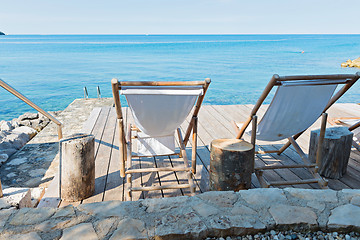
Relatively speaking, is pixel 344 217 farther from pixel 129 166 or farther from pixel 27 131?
pixel 27 131

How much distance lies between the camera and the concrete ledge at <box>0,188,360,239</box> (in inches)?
61.4

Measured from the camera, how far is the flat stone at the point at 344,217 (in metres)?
1.64

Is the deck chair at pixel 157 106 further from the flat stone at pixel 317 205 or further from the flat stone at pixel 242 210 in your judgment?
the flat stone at pixel 317 205

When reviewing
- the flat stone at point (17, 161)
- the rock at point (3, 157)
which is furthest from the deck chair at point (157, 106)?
the rock at point (3, 157)

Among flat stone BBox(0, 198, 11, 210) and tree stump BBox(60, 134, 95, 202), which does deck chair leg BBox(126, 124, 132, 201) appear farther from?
flat stone BBox(0, 198, 11, 210)

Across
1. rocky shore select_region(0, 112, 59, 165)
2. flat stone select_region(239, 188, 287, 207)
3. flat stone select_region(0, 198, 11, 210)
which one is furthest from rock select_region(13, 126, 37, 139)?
flat stone select_region(239, 188, 287, 207)

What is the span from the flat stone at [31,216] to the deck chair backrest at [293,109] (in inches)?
68.5

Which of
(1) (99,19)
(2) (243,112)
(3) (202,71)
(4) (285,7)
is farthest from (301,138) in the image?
(1) (99,19)

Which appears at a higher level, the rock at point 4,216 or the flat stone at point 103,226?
the flat stone at point 103,226

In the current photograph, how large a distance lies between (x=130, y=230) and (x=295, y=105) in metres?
1.63

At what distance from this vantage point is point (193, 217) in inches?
65.4

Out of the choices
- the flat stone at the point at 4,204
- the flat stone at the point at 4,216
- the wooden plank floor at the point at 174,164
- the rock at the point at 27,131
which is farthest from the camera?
the rock at the point at 27,131

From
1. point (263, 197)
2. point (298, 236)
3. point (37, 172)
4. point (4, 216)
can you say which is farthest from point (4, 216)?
point (37, 172)

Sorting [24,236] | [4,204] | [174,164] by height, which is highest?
[24,236]
